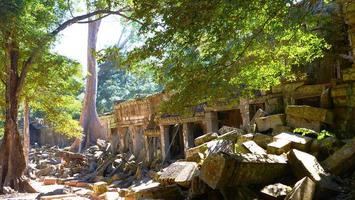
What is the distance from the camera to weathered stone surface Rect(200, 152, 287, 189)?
6.40 meters

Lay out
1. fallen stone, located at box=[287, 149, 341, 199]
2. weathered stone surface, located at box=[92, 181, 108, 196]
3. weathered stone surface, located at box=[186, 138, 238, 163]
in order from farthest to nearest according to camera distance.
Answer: weathered stone surface, located at box=[92, 181, 108, 196] < weathered stone surface, located at box=[186, 138, 238, 163] < fallen stone, located at box=[287, 149, 341, 199]

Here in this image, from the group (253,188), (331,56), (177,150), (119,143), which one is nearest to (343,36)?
(331,56)

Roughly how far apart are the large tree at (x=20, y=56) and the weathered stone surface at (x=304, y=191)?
29.5ft

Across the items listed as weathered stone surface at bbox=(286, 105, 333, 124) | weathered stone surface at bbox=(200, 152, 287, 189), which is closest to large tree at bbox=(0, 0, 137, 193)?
weathered stone surface at bbox=(286, 105, 333, 124)

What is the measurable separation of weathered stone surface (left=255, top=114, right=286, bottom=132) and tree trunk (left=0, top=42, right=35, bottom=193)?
9.65m

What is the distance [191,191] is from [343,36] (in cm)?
676

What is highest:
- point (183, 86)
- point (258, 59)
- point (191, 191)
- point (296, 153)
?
point (258, 59)

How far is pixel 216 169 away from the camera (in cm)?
650

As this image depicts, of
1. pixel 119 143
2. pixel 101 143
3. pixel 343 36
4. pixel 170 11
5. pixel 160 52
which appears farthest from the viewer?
pixel 101 143

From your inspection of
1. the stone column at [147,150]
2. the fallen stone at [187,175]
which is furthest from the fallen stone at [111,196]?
the fallen stone at [187,175]

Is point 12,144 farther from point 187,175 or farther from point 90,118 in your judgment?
point 90,118

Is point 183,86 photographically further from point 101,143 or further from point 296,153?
point 101,143

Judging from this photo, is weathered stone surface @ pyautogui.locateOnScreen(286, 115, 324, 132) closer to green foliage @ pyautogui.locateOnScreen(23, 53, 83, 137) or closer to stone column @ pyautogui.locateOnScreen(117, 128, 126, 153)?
green foliage @ pyautogui.locateOnScreen(23, 53, 83, 137)

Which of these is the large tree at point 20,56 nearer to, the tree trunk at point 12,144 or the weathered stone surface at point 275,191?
the tree trunk at point 12,144
